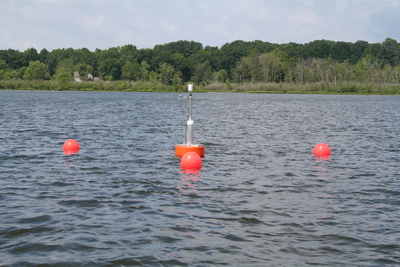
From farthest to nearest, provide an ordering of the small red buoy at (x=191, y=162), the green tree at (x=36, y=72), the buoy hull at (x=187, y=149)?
the green tree at (x=36, y=72), the buoy hull at (x=187, y=149), the small red buoy at (x=191, y=162)

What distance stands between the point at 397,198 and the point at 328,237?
14.4 ft

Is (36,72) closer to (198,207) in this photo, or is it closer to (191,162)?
(191,162)

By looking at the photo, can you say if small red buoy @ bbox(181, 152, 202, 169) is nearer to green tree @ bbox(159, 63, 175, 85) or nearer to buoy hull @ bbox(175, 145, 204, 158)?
buoy hull @ bbox(175, 145, 204, 158)

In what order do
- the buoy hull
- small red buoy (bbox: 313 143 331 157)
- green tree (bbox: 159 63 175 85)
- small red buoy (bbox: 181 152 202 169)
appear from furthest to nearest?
green tree (bbox: 159 63 175 85) → small red buoy (bbox: 313 143 331 157) → the buoy hull → small red buoy (bbox: 181 152 202 169)

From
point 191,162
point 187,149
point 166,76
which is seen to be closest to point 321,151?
point 187,149

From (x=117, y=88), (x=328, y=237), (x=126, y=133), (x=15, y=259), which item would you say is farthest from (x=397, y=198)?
(x=117, y=88)

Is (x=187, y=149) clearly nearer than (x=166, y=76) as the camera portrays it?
Yes

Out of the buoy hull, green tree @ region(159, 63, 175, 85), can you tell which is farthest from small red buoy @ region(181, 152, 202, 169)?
green tree @ region(159, 63, 175, 85)

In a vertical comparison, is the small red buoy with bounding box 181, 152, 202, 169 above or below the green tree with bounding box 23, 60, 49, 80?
below

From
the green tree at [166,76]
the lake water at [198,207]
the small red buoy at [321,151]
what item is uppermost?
the green tree at [166,76]

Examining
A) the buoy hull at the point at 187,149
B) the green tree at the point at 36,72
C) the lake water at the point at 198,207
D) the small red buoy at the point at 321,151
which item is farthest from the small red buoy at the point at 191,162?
the green tree at the point at 36,72

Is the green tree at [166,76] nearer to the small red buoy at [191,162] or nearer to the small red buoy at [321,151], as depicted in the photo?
the small red buoy at [321,151]

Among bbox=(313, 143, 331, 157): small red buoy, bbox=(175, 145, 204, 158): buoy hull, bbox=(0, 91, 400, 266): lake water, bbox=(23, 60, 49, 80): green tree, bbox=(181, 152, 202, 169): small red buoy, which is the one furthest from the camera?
bbox=(23, 60, 49, 80): green tree

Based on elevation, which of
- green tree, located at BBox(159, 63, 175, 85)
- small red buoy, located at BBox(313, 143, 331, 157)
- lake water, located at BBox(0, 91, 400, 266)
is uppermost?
green tree, located at BBox(159, 63, 175, 85)
